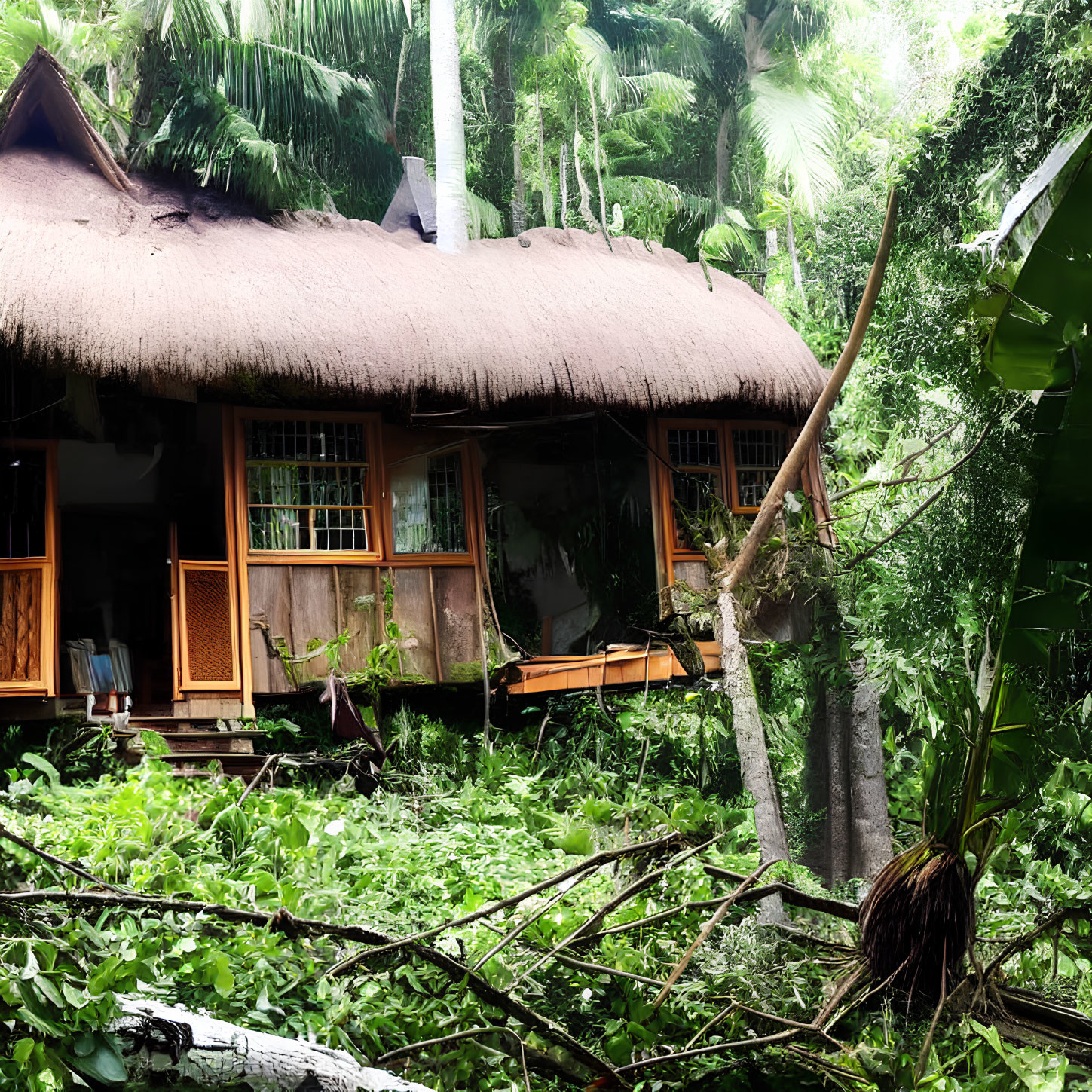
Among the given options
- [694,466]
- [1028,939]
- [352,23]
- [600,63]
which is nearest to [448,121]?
[352,23]

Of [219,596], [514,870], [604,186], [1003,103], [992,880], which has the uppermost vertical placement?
[604,186]

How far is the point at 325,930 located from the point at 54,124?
4.97 metres

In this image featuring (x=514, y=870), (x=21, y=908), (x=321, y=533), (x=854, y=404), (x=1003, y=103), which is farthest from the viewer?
(x=854, y=404)

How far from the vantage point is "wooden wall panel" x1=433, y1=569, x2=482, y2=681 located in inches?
229

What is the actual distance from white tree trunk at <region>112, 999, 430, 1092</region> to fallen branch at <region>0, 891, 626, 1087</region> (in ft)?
0.68

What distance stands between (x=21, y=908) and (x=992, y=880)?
3.89 m

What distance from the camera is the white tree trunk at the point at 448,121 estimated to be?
6.31m

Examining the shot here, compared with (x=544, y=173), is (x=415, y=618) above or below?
below

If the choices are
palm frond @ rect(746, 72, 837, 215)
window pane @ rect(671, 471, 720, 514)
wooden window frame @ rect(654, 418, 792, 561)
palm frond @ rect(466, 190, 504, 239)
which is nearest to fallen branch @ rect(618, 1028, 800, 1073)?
wooden window frame @ rect(654, 418, 792, 561)

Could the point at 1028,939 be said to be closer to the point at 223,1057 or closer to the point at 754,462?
the point at 223,1057

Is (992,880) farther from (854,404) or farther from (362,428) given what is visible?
(362,428)

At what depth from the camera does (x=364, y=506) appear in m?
5.74

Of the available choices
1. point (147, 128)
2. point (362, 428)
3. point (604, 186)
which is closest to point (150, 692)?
point (362, 428)

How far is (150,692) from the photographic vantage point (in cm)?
636
